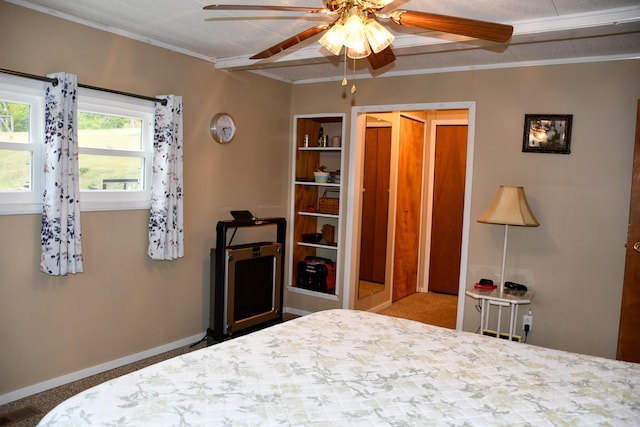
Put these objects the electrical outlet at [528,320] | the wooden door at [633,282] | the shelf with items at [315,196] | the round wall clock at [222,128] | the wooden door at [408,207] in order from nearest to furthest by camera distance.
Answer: the wooden door at [633,282], the electrical outlet at [528,320], the round wall clock at [222,128], the shelf with items at [315,196], the wooden door at [408,207]

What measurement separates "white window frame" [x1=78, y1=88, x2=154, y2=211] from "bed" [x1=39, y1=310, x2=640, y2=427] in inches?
67.8

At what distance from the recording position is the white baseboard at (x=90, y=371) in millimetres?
3056

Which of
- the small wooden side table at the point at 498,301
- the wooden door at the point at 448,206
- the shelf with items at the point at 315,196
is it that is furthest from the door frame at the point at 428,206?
the small wooden side table at the point at 498,301

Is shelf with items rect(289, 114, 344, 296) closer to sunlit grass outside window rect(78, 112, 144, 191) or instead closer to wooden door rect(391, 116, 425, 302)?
wooden door rect(391, 116, 425, 302)

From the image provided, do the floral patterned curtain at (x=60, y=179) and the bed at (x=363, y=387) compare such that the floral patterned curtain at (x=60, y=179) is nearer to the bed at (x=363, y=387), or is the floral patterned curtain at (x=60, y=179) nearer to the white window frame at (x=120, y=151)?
the white window frame at (x=120, y=151)

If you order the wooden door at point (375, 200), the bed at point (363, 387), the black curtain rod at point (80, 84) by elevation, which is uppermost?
the black curtain rod at point (80, 84)

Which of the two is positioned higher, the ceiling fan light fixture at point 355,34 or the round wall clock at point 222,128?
the ceiling fan light fixture at point 355,34

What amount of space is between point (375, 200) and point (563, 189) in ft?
6.42

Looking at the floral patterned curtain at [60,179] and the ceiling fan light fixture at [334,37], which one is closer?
the ceiling fan light fixture at [334,37]

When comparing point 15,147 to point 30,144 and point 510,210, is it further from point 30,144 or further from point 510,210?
point 510,210

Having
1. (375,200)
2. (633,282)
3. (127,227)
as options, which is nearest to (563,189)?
(633,282)

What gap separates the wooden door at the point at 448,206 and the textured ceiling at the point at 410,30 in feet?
6.40

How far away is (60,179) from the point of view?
301 cm

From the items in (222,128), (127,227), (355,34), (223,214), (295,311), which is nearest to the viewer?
(355,34)
